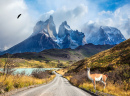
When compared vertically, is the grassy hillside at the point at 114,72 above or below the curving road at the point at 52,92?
above

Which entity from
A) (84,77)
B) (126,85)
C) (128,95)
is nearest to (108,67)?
(84,77)

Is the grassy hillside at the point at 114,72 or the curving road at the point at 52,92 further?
the grassy hillside at the point at 114,72

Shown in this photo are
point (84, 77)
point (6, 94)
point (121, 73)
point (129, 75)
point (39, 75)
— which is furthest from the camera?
point (39, 75)

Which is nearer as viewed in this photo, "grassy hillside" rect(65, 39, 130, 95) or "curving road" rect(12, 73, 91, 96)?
"curving road" rect(12, 73, 91, 96)

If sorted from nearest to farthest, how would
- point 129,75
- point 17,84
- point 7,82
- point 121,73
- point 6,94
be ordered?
point 6,94 → point 7,82 → point 17,84 → point 129,75 → point 121,73

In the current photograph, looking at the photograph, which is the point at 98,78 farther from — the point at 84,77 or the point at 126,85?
the point at 84,77

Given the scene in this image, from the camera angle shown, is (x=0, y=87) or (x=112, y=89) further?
(x=112, y=89)

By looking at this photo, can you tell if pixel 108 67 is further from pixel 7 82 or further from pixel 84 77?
pixel 7 82

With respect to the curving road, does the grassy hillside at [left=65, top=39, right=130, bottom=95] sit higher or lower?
higher

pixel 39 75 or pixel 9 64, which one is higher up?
pixel 9 64

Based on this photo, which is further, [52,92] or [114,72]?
[114,72]

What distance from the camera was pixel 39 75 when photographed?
114ft

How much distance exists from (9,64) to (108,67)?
29687 mm

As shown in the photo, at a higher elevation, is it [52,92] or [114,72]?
[114,72]
